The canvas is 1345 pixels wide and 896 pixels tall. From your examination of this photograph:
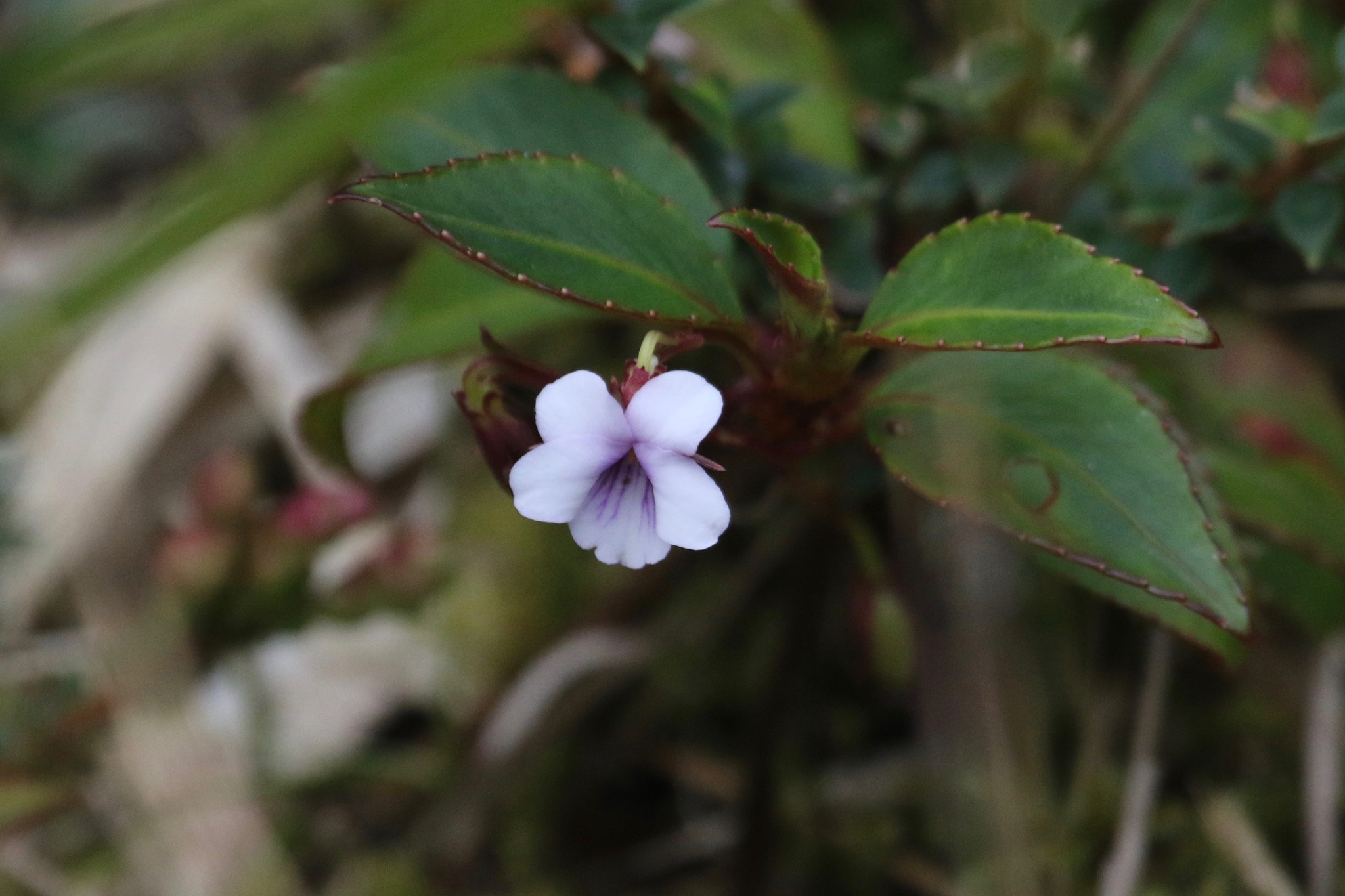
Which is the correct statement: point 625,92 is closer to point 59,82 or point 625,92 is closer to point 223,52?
point 59,82

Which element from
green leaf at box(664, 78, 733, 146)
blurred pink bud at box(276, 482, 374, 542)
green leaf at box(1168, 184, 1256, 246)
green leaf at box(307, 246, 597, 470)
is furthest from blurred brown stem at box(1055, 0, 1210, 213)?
blurred pink bud at box(276, 482, 374, 542)

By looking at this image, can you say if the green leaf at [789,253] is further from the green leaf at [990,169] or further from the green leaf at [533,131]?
the green leaf at [990,169]

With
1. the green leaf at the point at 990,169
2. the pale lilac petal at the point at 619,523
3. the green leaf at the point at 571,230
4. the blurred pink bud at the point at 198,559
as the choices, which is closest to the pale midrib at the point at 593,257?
the green leaf at the point at 571,230

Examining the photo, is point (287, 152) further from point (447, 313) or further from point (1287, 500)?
point (1287, 500)

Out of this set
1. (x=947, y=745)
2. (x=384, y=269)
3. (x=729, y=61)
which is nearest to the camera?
(x=947, y=745)

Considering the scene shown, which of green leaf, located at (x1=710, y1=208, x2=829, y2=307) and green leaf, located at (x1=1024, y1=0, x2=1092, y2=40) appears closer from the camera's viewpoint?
green leaf, located at (x1=710, y1=208, x2=829, y2=307)

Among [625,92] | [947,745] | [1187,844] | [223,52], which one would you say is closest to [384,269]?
[223,52]

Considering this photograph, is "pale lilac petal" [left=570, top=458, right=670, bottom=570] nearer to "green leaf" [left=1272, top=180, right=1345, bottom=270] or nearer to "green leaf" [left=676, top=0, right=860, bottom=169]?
"green leaf" [left=1272, top=180, right=1345, bottom=270]
